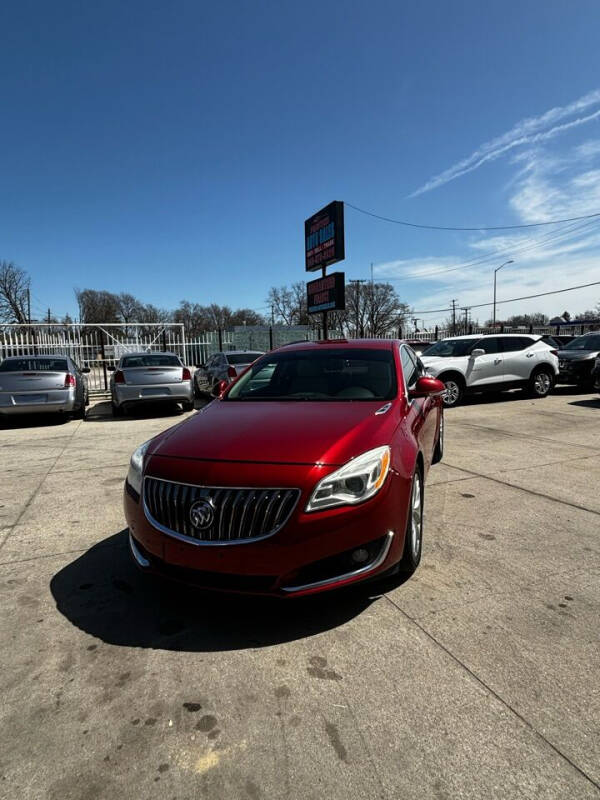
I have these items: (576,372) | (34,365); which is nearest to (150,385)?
(34,365)

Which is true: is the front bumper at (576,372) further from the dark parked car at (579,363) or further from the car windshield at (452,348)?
the car windshield at (452,348)

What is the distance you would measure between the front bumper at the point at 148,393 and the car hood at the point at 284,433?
24.7 ft

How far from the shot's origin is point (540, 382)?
1288cm

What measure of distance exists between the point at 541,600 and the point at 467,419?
7166mm

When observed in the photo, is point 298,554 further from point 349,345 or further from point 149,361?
point 149,361

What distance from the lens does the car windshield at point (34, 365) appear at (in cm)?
991

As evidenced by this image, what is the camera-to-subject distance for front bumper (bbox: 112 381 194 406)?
10.6 meters

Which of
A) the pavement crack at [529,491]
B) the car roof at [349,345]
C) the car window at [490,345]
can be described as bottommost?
the pavement crack at [529,491]

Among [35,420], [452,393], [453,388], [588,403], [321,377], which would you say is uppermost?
[321,377]

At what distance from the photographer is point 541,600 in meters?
2.82

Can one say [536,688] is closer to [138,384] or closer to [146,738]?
[146,738]

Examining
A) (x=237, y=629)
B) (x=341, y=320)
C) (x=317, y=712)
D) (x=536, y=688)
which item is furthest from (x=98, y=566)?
(x=341, y=320)

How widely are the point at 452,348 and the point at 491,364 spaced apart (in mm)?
1042

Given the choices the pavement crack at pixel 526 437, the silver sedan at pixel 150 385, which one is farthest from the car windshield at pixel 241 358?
the pavement crack at pixel 526 437
